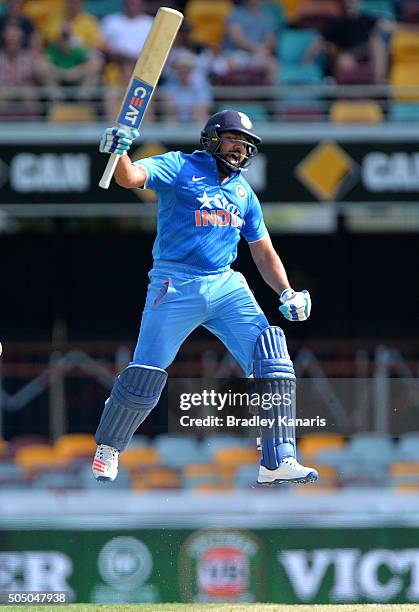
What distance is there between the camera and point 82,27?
13578 mm

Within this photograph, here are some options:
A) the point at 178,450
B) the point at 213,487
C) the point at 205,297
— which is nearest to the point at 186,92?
the point at 178,450

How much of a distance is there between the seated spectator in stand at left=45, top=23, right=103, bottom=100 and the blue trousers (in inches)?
268

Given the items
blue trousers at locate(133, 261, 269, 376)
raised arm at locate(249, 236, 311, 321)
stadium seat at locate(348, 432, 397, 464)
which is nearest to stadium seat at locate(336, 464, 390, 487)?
stadium seat at locate(348, 432, 397, 464)

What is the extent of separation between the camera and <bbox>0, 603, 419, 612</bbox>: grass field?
7.11 metres

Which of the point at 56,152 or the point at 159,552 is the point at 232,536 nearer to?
the point at 159,552

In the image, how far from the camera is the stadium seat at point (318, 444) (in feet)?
32.8

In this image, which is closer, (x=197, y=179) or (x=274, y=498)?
(x=197, y=179)

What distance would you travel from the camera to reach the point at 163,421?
10.9 m

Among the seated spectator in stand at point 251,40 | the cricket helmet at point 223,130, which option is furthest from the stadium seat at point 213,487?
the seated spectator in stand at point 251,40

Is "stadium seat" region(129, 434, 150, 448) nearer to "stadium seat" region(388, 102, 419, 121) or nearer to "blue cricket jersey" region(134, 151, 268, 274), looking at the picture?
"stadium seat" region(388, 102, 419, 121)

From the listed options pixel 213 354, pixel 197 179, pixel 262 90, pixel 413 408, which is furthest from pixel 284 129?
pixel 197 179

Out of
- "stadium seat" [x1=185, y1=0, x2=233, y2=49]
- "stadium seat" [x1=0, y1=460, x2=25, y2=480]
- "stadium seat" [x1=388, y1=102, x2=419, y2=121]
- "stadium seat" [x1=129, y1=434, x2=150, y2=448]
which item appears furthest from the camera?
"stadium seat" [x1=185, y1=0, x2=233, y2=49]

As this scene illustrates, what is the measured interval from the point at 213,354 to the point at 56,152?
257 centimetres

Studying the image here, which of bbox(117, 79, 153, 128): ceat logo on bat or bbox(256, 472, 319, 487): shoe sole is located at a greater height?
bbox(117, 79, 153, 128): ceat logo on bat
